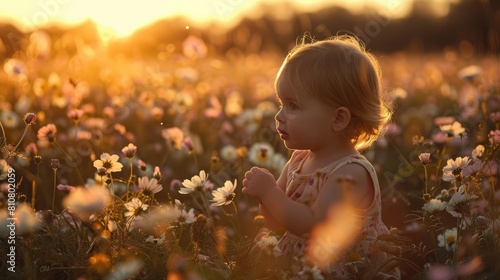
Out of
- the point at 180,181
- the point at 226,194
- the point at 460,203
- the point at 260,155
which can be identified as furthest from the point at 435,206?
the point at 180,181

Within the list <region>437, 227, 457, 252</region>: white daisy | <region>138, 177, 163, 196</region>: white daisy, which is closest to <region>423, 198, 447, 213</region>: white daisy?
<region>437, 227, 457, 252</region>: white daisy

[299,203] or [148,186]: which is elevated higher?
[148,186]

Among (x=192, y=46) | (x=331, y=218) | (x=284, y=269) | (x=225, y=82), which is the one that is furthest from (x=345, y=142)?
(x=225, y=82)

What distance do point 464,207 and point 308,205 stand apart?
0.42m

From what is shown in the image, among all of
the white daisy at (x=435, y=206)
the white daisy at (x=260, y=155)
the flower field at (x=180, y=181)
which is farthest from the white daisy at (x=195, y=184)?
the white daisy at (x=260, y=155)

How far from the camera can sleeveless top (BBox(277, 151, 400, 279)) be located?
2086 mm

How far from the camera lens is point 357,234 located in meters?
2.17

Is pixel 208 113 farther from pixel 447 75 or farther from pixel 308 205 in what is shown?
pixel 447 75

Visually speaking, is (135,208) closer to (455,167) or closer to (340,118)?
(340,118)

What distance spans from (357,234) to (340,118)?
13.5 inches

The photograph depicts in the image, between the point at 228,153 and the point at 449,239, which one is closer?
the point at 449,239

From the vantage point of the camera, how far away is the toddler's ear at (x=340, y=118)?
2207mm

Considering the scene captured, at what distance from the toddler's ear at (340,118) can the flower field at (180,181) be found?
250mm

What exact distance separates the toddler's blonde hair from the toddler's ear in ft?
0.07
